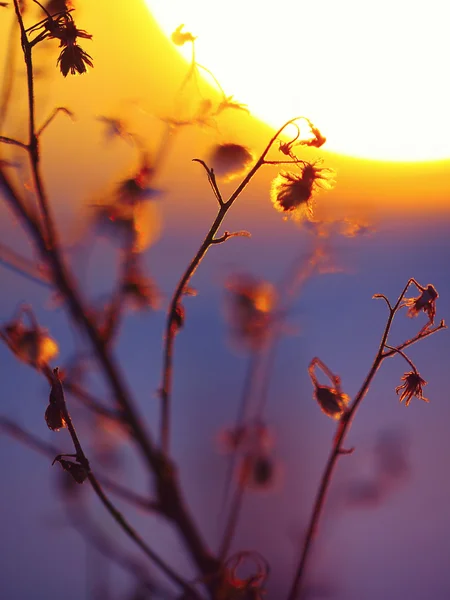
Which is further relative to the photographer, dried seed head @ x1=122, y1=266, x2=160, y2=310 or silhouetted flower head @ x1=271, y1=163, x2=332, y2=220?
dried seed head @ x1=122, y1=266, x2=160, y2=310

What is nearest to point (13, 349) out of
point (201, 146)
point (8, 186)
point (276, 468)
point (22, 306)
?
point (22, 306)

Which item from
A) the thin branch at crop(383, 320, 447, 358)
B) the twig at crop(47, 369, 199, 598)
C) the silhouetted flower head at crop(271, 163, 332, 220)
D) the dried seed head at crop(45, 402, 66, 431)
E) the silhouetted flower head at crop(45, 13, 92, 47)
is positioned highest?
the silhouetted flower head at crop(271, 163, 332, 220)

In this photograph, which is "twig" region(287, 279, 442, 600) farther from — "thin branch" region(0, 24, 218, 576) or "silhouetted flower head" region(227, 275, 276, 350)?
"silhouetted flower head" region(227, 275, 276, 350)

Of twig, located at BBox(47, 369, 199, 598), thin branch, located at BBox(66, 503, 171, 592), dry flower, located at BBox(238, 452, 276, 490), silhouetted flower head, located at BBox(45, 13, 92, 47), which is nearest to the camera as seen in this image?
twig, located at BBox(47, 369, 199, 598)

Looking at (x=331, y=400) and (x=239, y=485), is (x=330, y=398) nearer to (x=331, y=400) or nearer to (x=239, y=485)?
(x=331, y=400)

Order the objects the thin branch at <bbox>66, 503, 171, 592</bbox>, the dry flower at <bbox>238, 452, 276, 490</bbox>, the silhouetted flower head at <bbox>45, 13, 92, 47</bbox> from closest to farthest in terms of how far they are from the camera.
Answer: the silhouetted flower head at <bbox>45, 13, 92, 47</bbox>, the thin branch at <bbox>66, 503, 171, 592</bbox>, the dry flower at <bbox>238, 452, 276, 490</bbox>

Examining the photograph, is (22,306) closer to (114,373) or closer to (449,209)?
Answer: (114,373)

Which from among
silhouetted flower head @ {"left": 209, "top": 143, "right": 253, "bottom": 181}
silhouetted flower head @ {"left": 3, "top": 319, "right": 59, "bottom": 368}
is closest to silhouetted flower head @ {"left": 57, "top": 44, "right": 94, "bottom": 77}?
silhouetted flower head @ {"left": 209, "top": 143, "right": 253, "bottom": 181}
